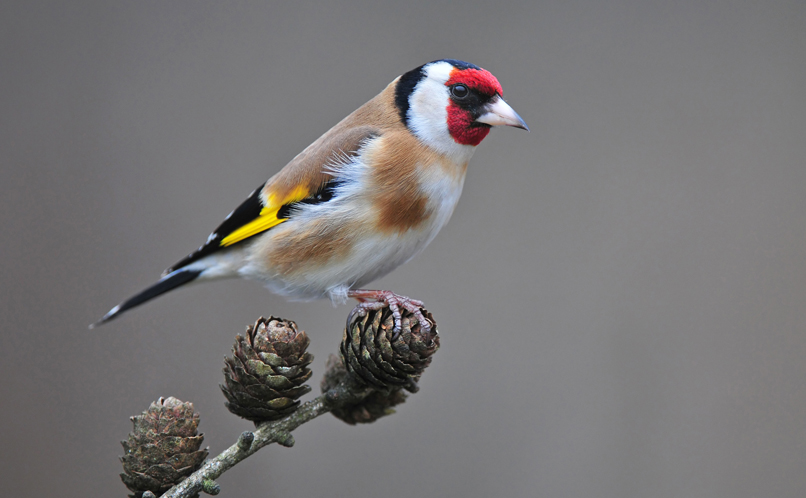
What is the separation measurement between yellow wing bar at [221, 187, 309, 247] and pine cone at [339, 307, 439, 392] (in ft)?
1.88

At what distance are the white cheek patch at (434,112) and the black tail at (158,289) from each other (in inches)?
27.3

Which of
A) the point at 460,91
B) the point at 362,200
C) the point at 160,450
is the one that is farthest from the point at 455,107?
the point at 160,450

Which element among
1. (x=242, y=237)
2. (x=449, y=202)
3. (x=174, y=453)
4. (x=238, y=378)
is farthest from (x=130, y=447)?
(x=449, y=202)

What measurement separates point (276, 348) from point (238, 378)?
0.24 feet

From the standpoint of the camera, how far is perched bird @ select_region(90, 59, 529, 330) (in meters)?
1.43

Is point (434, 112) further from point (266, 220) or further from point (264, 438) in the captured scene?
point (264, 438)

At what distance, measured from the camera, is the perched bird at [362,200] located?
1.43 metres

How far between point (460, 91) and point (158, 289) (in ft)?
2.97

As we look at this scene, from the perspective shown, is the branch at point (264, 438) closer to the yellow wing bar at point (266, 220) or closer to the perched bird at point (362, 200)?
the perched bird at point (362, 200)

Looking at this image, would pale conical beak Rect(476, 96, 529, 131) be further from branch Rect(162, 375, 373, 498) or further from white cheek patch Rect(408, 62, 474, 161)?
branch Rect(162, 375, 373, 498)

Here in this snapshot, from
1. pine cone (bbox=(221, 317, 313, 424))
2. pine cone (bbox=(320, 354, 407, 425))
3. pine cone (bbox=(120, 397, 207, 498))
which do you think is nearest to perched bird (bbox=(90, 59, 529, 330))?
pine cone (bbox=(320, 354, 407, 425))

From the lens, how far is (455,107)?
1.49 meters

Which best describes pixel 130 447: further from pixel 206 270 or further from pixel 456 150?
pixel 456 150

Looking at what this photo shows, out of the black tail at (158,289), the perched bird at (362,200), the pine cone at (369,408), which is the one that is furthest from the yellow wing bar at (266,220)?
the pine cone at (369,408)
